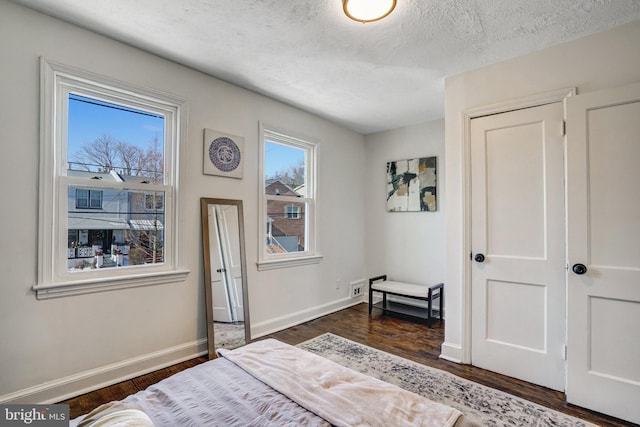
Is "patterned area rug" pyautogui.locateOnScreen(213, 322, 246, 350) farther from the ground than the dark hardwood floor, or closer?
farther from the ground

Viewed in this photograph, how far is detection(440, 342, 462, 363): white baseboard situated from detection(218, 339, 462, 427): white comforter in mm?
1744

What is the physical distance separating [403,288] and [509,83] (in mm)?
2530

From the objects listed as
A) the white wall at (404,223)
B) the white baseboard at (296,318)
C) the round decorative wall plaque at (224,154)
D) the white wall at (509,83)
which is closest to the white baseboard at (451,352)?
the white wall at (509,83)

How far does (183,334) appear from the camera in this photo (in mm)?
2684

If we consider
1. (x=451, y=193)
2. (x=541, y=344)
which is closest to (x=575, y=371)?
(x=541, y=344)

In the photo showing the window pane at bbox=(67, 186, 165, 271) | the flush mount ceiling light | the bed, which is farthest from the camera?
the window pane at bbox=(67, 186, 165, 271)

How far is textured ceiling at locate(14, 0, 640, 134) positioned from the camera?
1938mm

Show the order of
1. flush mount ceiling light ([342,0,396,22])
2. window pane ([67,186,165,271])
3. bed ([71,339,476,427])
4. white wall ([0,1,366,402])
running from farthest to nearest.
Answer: window pane ([67,186,165,271]) < white wall ([0,1,366,402]) < flush mount ceiling light ([342,0,396,22]) < bed ([71,339,476,427])

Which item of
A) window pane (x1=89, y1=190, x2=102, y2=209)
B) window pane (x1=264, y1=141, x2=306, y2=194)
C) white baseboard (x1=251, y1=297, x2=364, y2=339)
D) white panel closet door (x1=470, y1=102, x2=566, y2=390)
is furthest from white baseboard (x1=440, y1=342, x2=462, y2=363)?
window pane (x1=89, y1=190, x2=102, y2=209)

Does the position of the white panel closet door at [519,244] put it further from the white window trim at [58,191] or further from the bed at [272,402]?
the white window trim at [58,191]

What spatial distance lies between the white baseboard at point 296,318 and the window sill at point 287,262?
57cm

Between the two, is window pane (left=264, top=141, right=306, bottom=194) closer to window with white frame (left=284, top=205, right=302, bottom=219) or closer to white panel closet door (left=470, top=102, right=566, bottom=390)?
Answer: window with white frame (left=284, top=205, right=302, bottom=219)

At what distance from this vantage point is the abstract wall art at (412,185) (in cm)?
407

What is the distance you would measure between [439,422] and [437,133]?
363 cm
